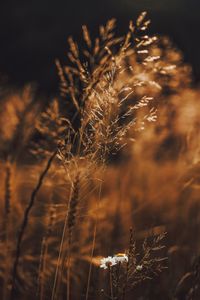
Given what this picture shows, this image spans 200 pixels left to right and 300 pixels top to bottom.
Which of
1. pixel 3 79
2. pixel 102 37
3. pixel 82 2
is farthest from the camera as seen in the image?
pixel 82 2

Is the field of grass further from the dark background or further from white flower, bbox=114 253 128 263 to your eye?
the dark background

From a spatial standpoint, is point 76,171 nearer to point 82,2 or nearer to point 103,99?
point 103,99

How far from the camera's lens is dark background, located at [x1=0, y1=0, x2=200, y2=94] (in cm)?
934

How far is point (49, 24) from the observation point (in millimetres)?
11984

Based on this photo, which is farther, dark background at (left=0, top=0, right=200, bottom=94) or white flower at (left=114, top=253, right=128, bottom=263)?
dark background at (left=0, top=0, right=200, bottom=94)

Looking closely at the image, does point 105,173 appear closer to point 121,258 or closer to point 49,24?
point 121,258

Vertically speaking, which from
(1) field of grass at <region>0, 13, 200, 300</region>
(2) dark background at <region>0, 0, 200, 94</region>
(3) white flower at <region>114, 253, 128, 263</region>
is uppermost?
(2) dark background at <region>0, 0, 200, 94</region>

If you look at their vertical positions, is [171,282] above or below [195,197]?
below

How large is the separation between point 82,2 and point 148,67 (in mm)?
12481

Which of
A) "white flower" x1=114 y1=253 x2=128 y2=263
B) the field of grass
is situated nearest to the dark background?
the field of grass

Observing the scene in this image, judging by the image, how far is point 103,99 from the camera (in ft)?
4.09

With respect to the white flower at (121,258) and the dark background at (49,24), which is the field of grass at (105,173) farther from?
the dark background at (49,24)

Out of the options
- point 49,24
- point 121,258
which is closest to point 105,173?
point 121,258

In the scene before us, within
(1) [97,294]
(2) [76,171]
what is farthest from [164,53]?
(1) [97,294]
